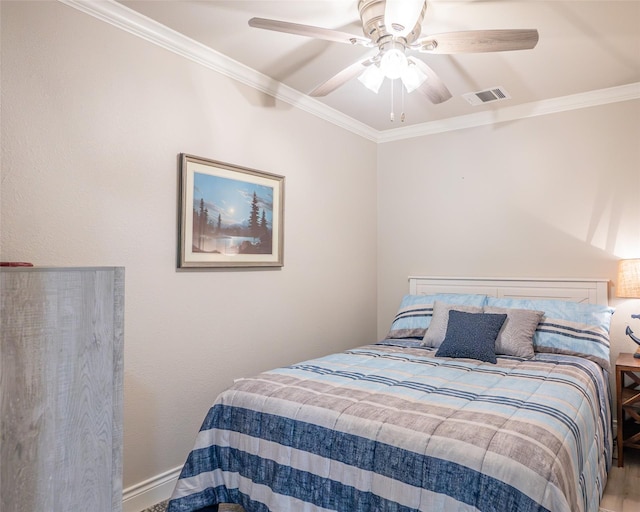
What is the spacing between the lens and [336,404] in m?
1.87

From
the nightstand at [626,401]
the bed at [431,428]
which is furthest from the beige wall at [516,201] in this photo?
the bed at [431,428]

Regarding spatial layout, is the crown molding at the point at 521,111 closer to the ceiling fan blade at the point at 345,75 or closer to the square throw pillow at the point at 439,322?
the square throw pillow at the point at 439,322

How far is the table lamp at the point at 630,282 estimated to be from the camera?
2.88 metres

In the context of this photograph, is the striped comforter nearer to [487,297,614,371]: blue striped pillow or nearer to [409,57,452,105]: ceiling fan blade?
[487,297,614,371]: blue striped pillow

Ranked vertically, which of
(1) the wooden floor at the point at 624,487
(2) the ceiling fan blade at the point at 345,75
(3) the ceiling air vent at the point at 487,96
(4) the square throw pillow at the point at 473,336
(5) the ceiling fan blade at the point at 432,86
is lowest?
(1) the wooden floor at the point at 624,487

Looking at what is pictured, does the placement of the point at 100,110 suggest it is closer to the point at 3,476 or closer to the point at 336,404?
the point at 3,476

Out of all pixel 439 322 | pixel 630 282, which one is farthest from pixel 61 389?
pixel 630 282

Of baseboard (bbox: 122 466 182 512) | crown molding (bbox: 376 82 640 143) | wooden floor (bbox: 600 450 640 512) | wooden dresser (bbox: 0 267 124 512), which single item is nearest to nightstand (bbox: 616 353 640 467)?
wooden floor (bbox: 600 450 640 512)

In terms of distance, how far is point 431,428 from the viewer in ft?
5.33

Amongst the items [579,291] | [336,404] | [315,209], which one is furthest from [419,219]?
[336,404]

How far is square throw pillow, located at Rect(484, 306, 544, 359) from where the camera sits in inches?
110

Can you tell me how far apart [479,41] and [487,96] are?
1561 mm

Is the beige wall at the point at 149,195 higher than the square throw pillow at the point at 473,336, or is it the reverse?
the beige wall at the point at 149,195

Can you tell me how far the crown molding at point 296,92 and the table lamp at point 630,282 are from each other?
125 cm
